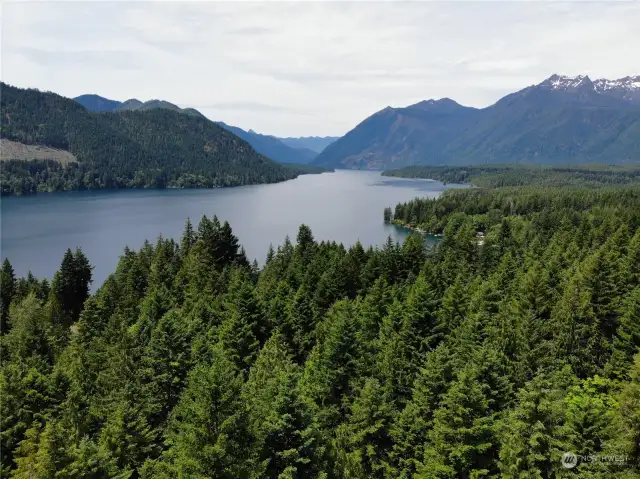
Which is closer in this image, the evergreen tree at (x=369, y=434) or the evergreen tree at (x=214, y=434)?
the evergreen tree at (x=214, y=434)

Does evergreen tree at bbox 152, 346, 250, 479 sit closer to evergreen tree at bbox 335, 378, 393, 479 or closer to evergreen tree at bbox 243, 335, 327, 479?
evergreen tree at bbox 243, 335, 327, 479

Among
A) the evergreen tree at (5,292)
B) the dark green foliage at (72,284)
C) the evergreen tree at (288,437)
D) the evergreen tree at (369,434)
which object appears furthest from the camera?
the dark green foliage at (72,284)

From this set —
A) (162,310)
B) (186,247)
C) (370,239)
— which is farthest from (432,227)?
(162,310)

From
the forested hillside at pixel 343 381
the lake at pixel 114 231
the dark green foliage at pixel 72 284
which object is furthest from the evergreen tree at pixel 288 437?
the lake at pixel 114 231

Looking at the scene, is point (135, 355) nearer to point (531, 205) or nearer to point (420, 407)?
point (420, 407)

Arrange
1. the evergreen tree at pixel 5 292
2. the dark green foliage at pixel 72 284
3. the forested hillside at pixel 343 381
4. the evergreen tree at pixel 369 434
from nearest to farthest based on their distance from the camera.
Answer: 1. the forested hillside at pixel 343 381
2. the evergreen tree at pixel 369 434
3. the evergreen tree at pixel 5 292
4. the dark green foliage at pixel 72 284

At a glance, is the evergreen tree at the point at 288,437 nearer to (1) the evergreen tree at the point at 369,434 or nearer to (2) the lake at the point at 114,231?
(1) the evergreen tree at the point at 369,434

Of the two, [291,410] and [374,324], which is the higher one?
[291,410]

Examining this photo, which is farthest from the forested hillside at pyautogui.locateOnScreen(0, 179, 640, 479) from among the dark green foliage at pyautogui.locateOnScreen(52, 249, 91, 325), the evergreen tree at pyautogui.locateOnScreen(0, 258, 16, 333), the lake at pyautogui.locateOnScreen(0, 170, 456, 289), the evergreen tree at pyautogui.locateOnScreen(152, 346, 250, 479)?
the lake at pyautogui.locateOnScreen(0, 170, 456, 289)

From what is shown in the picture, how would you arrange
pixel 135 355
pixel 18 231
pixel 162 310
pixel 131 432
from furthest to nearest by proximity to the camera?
pixel 18 231 → pixel 162 310 → pixel 135 355 → pixel 131 432
